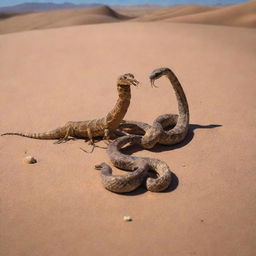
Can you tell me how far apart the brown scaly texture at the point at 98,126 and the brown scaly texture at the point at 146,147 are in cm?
34

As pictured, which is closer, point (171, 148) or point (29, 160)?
point (29, 160)

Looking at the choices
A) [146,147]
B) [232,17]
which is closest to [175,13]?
[232,17]

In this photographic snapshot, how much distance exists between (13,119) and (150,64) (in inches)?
180

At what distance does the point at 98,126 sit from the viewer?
5457 millimetres

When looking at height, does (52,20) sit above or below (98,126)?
above

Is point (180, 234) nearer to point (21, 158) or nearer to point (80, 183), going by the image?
point (80, 183)

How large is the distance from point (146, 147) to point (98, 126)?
2.99 feet

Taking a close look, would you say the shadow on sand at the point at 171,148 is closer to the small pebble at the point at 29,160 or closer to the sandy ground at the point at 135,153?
the sandy ground at the point at 135,153

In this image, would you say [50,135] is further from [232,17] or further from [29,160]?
[232,17]

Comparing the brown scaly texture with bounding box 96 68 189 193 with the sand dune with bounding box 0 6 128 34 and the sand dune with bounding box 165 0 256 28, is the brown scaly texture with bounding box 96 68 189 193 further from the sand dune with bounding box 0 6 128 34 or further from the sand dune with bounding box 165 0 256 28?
the sand dune with bounding box 0 6 128 34

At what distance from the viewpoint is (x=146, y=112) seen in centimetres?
656

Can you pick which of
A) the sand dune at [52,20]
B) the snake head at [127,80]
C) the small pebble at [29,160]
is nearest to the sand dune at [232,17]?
the sand dune at [52,20]

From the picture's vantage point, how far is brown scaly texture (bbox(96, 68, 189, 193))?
4031 mm

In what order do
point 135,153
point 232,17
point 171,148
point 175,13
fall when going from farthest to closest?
point 175,13 < point 232,17 < point 171,148 < point 135,153
